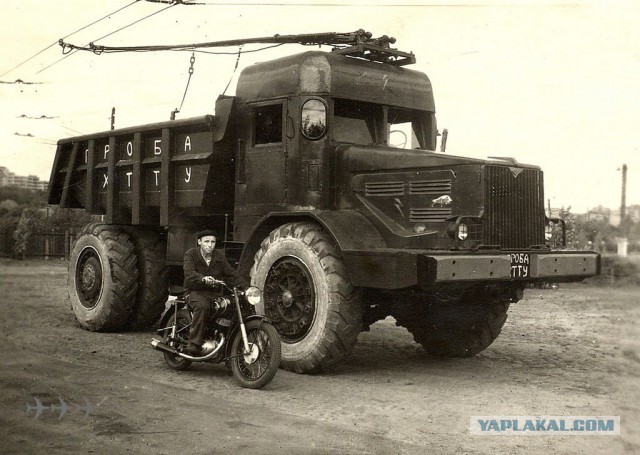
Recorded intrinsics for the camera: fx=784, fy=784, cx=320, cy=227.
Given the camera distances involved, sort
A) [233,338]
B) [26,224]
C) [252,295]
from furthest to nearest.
Answer: [26,224] → [233,338] → [252,295]

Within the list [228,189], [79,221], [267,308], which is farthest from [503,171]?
[79,221]

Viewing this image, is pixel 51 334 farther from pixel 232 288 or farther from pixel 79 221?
pixel 79 221

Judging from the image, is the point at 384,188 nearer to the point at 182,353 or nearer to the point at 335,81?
the point at 335,81

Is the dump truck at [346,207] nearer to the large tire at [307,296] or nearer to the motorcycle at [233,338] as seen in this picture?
the large tire at [307,296]

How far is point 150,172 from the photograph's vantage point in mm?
11742

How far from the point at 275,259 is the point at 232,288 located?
2.41 feet

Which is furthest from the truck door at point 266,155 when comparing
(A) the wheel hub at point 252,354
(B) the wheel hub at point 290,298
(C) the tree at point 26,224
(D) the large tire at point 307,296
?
(C) the tree at point 26,224

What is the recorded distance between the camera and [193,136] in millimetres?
10734

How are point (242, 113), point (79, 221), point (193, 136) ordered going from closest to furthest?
point (242, 113), point (193, 136), point (79, 221)

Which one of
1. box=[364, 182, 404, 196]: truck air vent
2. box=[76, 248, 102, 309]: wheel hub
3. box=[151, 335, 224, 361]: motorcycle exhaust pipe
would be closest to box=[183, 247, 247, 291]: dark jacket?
box=[151, 335, 224, 361]: motorcycle exhaust pipe

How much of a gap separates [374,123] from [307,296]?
2.45m

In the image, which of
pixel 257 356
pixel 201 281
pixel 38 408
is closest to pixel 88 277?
→ pixel 201 281

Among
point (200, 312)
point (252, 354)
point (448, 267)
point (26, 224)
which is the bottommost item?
point (252, 354)

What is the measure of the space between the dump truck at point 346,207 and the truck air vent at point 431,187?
12 mm
